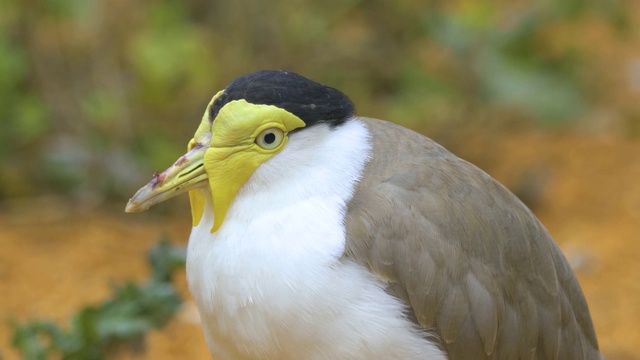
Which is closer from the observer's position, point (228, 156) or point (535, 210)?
point (228, 156)

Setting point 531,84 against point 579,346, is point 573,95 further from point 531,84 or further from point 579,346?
point 579,346

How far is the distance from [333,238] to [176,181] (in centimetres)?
45

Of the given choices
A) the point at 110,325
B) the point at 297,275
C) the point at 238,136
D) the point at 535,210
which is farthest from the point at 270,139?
the point at 535,210

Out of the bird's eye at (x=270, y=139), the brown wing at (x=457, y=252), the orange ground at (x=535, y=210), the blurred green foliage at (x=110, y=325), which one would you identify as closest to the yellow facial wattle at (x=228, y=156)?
the bird's eye at (x=270, y=139)

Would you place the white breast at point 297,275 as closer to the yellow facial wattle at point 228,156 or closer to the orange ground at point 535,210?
the yellow facial wattle at point 228,156

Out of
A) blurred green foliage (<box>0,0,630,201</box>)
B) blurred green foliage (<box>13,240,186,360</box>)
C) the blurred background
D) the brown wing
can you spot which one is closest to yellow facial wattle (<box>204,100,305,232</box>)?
the brown wing

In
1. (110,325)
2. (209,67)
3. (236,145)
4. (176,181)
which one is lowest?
(110,325)

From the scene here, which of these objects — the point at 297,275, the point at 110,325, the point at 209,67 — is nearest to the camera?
the point at 297,275

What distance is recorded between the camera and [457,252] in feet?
9.78

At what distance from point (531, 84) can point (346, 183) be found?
3449mm

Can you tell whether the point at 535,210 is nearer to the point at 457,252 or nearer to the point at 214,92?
the point at 214,92

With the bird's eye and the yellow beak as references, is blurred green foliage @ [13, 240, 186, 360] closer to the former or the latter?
the yellow beak

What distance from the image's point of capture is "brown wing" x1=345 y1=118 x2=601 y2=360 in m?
2.91

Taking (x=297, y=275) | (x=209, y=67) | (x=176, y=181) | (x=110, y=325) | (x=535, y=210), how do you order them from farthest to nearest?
(x=535, y=210) < (x=209, y=67) < (x=110, y=325) < (x=176, y=181) < (x=297, y=275)
